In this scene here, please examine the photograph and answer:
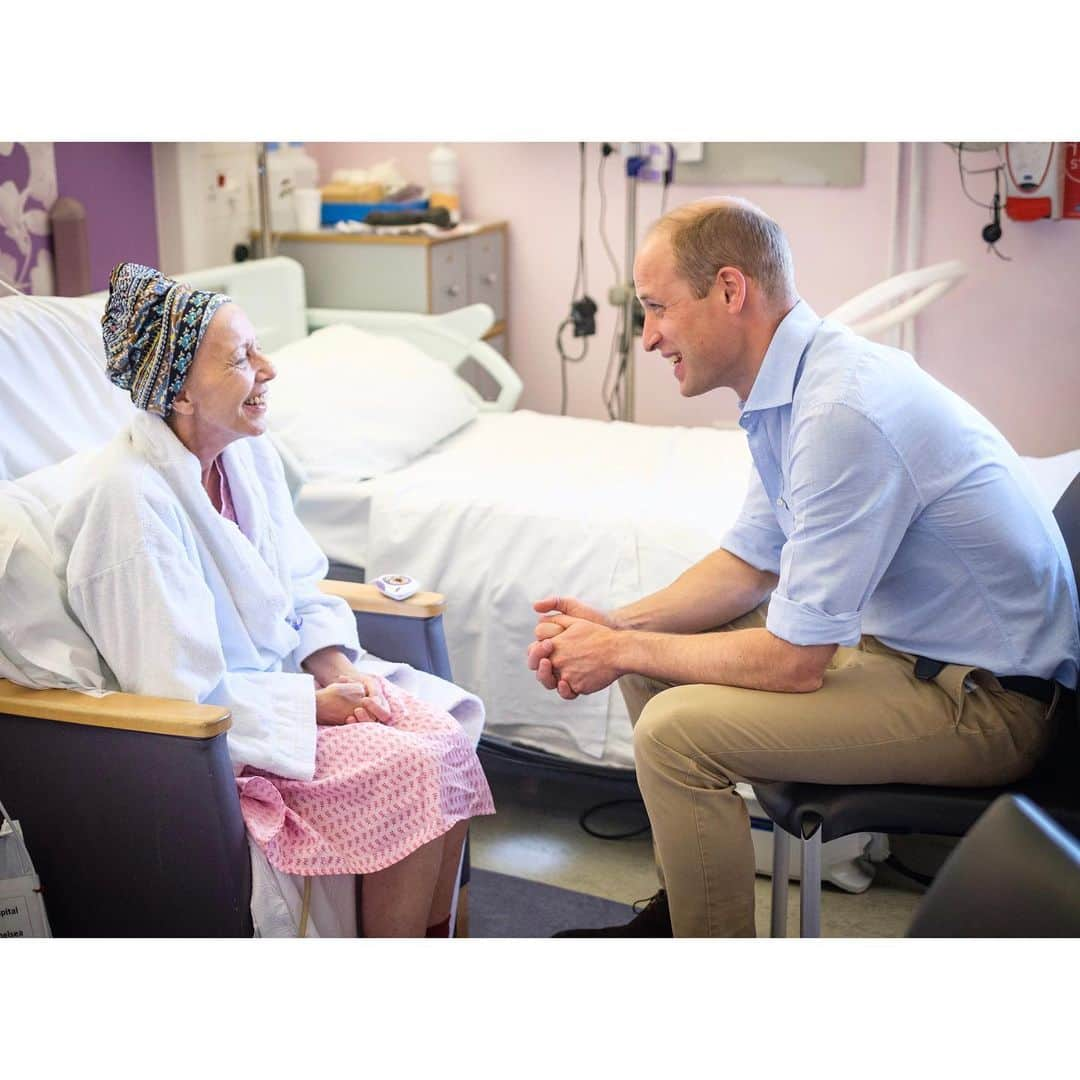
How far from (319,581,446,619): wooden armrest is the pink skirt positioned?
28cm

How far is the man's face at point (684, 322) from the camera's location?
70.6 inches

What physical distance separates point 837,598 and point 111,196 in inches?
92.1

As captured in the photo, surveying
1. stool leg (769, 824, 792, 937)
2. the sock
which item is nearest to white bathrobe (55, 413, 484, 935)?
the sock

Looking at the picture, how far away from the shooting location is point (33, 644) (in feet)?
5.83

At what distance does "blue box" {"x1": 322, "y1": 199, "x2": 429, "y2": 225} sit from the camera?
13.7 feet

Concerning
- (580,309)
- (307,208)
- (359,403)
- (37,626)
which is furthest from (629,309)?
(37,626)

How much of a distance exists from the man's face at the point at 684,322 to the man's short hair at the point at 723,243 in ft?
0.05

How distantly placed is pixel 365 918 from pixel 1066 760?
0.96 meters

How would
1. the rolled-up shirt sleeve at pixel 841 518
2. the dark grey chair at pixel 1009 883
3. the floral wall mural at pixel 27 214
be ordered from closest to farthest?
the dark grey chair at pixel 1009 883, the rolled-up shirt sleeve at pixel 841 518, the floral wall mural at pixel 27 214

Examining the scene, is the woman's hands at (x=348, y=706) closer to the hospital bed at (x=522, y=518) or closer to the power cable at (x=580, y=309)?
the hospital bed at (x=522, y=518)

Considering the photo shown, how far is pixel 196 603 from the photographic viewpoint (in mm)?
1811

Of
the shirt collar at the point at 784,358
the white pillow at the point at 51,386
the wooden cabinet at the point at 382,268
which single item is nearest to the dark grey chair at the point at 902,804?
the shirt collar at the point at 784,358

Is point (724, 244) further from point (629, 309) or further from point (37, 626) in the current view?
point (629, 309)
